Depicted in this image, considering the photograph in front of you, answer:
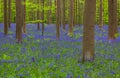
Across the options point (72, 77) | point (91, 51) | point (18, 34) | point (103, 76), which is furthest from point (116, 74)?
point (18, 34)

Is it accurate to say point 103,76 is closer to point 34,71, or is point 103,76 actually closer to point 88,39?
Result: point 34,71

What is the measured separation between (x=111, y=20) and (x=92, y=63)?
37.2 feet

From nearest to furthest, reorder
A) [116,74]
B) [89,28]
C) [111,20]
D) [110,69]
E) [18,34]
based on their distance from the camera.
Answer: [116,74] < [110,69] < [89,28] < [18,34] < [111,20]

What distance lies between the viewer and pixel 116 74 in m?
9.16

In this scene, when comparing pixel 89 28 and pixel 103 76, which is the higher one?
pixel 89 28

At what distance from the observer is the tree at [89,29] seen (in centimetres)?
1205

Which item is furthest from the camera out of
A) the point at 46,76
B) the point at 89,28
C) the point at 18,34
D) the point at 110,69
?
the point at 18,34

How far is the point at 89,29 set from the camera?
39.8 feet

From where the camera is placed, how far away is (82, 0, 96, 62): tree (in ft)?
39.5

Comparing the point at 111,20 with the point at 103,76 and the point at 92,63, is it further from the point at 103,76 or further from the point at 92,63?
the point at 103,76

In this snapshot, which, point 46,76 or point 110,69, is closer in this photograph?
point 46,76

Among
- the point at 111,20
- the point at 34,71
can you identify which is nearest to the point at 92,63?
the point at 34,71

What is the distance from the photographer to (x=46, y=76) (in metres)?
8.31

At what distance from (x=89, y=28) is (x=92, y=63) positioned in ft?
5.25
